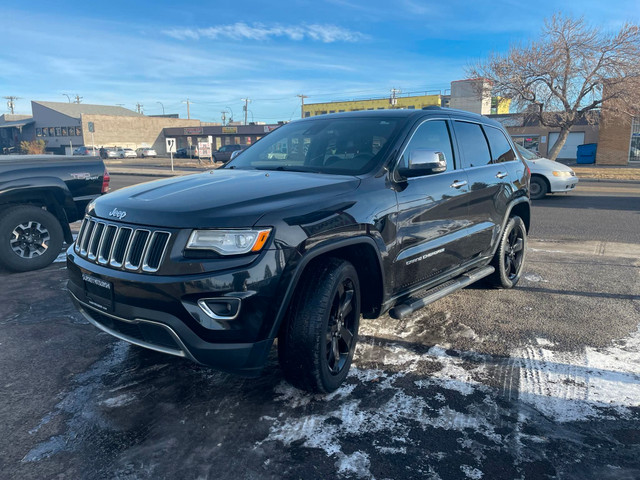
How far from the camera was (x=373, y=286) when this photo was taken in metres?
3.49

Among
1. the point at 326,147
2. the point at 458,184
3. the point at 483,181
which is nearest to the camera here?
the point at 326,147

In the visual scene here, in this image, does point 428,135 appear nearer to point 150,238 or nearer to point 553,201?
→ point 150,238

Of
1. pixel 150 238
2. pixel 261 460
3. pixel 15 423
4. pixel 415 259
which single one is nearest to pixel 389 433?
pixel 261 460

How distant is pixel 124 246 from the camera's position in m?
2.93

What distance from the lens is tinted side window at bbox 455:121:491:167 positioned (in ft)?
15.2

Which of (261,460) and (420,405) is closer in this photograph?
(261,460)

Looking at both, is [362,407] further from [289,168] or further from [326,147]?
[326,147]

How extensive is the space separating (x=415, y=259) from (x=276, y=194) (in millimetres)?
1317

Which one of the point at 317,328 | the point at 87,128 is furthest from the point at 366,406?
the point at 87,128

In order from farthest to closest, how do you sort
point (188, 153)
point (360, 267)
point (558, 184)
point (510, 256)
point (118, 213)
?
point (188, 153) < point (558, 184) < point (510, 256) < point (360, 267) < point (118, 213)

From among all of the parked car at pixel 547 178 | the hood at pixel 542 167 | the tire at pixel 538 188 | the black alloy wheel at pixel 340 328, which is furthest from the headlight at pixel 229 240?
the tire at pixel 538 188

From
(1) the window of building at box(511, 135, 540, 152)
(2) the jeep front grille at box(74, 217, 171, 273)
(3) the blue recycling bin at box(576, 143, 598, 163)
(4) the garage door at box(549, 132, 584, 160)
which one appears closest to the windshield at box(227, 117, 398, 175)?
(2) the jeep front grille at box(74, 217, 171, 273)

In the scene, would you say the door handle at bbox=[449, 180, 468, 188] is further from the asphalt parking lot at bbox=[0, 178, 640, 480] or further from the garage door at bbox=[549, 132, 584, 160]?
the garage door at bbox=[549, 132, 584, 160]

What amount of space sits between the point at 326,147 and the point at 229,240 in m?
1.63
